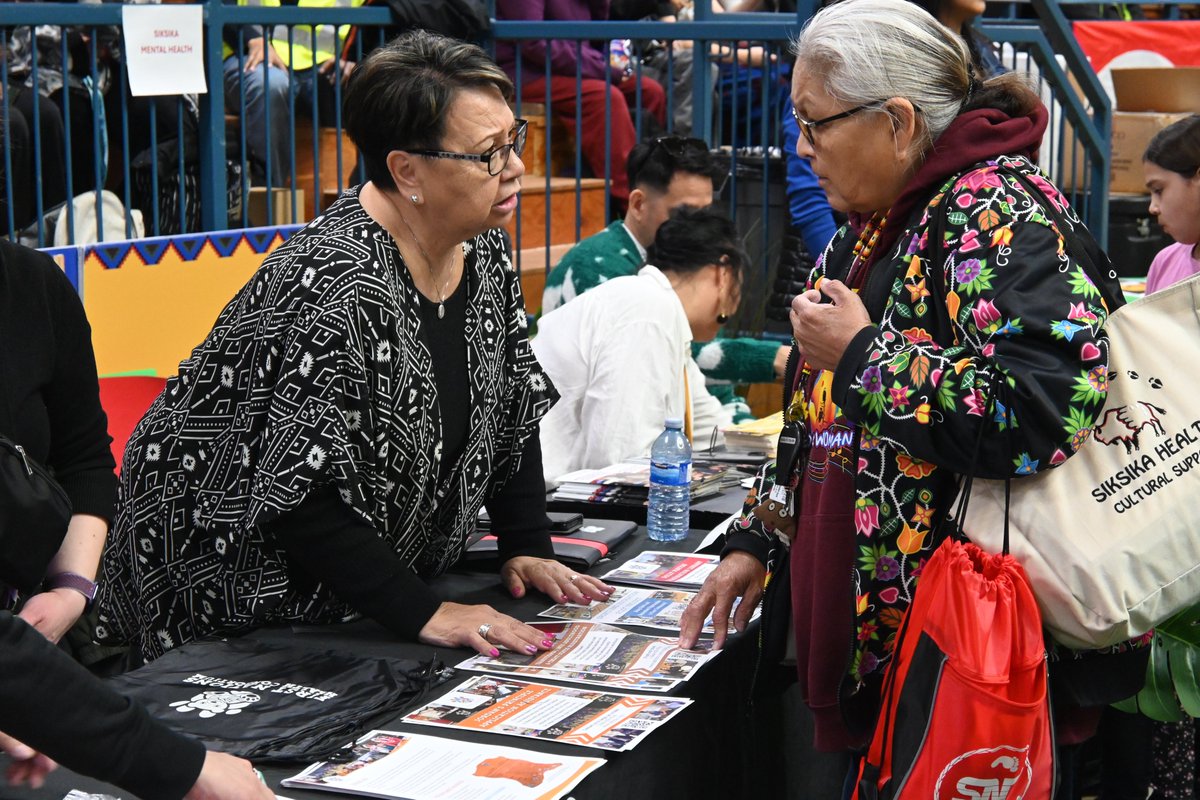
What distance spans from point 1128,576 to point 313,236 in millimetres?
1480

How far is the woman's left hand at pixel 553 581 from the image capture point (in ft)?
9.25

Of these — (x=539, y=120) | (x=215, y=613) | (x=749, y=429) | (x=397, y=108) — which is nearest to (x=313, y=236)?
(x=397, y=108)

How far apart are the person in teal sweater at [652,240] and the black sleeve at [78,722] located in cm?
368

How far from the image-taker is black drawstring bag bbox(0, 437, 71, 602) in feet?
6.98

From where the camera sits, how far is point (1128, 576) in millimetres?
2000

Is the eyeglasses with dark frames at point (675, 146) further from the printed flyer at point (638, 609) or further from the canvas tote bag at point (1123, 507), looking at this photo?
the canvas tote bag at point (1123, 507)

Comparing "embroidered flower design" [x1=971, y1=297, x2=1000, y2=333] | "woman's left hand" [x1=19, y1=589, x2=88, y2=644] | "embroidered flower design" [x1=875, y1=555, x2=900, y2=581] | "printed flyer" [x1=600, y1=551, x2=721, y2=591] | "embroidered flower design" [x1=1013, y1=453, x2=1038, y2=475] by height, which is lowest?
"printed flyer" [x1=600, y1=551, x2=721, y2=591]

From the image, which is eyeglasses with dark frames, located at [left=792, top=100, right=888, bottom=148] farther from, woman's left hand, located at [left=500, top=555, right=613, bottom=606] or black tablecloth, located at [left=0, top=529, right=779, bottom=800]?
woman's left hand, located at [left=500, top=555, right=613, bottom=606]

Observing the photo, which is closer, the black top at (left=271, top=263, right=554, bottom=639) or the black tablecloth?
the black tablecloth

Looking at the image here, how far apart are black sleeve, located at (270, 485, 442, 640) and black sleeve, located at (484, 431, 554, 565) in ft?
1.47

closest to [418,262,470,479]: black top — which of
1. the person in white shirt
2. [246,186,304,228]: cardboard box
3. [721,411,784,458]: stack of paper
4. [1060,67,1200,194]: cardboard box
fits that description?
the person in white shirt

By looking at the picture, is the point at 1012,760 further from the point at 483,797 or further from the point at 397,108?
the point at 397,108

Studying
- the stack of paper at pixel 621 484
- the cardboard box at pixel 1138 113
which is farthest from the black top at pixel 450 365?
the cardboard box at pixel 1138 113

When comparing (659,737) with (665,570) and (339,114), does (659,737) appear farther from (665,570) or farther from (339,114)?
(339,114)
